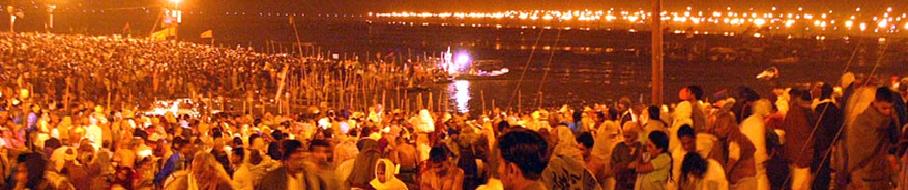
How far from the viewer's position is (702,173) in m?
7.13

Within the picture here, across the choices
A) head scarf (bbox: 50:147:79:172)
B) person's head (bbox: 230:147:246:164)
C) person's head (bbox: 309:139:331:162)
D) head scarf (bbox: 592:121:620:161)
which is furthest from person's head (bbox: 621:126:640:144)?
head scarf (bbox: 50:147:79:172)

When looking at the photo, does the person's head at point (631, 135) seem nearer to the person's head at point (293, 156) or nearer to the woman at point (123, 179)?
the person's head at point (293, 156)

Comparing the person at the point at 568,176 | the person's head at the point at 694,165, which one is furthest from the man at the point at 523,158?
the person's head at the point at 694,165

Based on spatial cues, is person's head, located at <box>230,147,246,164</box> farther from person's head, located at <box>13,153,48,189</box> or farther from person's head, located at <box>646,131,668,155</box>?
person's head, located at <box>646,131,668,155</box>

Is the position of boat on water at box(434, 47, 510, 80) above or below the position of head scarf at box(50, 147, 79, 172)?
above

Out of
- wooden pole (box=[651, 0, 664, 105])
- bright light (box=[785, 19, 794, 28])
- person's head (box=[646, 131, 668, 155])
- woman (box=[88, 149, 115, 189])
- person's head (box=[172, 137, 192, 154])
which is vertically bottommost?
woman (box=[88, 149, 115, 189])

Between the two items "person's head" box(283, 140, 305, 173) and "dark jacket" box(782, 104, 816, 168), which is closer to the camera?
"person's head" box(283, 140, 305, 173)

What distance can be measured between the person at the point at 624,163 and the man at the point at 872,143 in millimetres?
1499

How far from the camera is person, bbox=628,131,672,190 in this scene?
7.44 meters

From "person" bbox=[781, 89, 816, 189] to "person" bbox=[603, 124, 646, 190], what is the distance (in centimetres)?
115

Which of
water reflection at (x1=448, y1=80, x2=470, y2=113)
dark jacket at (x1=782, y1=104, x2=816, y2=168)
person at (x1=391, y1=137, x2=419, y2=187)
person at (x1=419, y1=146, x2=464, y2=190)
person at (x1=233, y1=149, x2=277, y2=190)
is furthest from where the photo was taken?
water reflection at (x1=448, y1=80, x2=470, y2=113)

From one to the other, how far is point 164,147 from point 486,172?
4.06 meters

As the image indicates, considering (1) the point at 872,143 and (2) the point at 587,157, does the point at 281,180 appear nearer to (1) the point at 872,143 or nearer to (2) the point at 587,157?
(2) the point at 587,157

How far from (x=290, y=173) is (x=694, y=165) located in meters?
2.50
